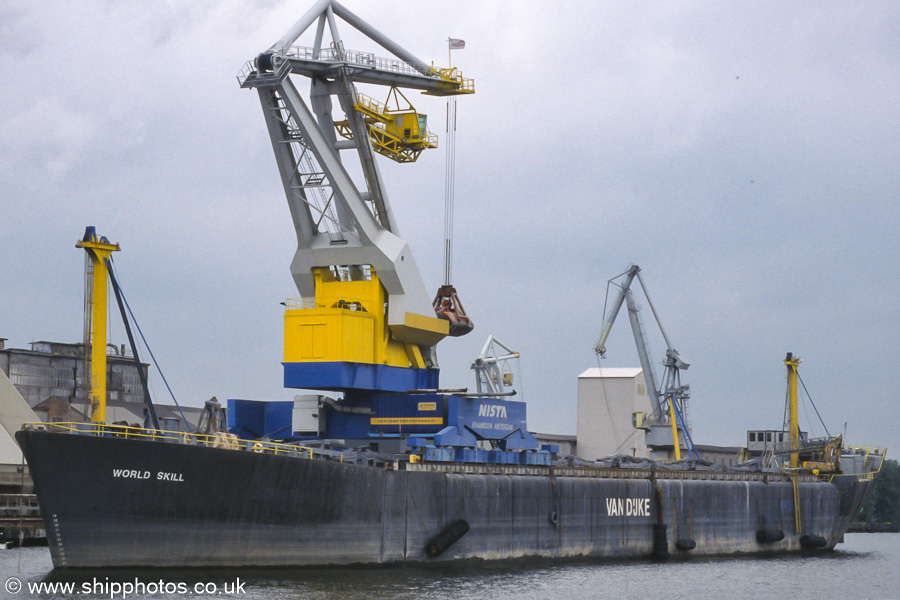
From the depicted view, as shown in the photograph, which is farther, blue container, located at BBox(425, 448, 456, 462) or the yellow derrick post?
blue container, located at BBox(425, 448, 456, 462)

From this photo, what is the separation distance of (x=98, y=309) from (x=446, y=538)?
48.1ft

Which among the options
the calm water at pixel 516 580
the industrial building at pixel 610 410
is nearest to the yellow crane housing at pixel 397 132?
the calm water at pixel 516 580

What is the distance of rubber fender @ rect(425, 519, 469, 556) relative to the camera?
1633 inches

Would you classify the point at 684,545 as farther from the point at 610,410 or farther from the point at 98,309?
the point at 610,410

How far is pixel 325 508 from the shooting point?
3853 centimetres

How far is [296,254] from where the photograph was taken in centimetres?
4888

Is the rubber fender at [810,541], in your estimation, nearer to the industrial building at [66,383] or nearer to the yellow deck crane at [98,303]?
the yellow deck crane at [98,303]

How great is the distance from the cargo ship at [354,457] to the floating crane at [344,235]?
9 cm

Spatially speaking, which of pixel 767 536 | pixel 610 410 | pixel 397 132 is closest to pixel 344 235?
pixel 397 132

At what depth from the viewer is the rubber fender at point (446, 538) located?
1633 inches

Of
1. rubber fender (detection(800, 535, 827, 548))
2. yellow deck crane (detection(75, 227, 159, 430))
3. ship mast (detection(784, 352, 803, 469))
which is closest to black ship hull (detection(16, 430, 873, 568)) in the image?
yellow deck crane (detection(75, 227, 159, 430))

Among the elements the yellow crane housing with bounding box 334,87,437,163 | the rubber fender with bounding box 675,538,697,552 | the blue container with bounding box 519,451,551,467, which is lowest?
the rubber fender with bounding box 675,538,697,552

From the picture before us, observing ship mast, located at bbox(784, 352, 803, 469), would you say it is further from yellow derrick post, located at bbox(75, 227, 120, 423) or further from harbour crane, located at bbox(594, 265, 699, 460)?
yellow derrick post, located at bbox(75, 227, 120, 423)

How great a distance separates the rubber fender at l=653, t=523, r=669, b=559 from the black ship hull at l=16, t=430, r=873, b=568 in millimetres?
66
